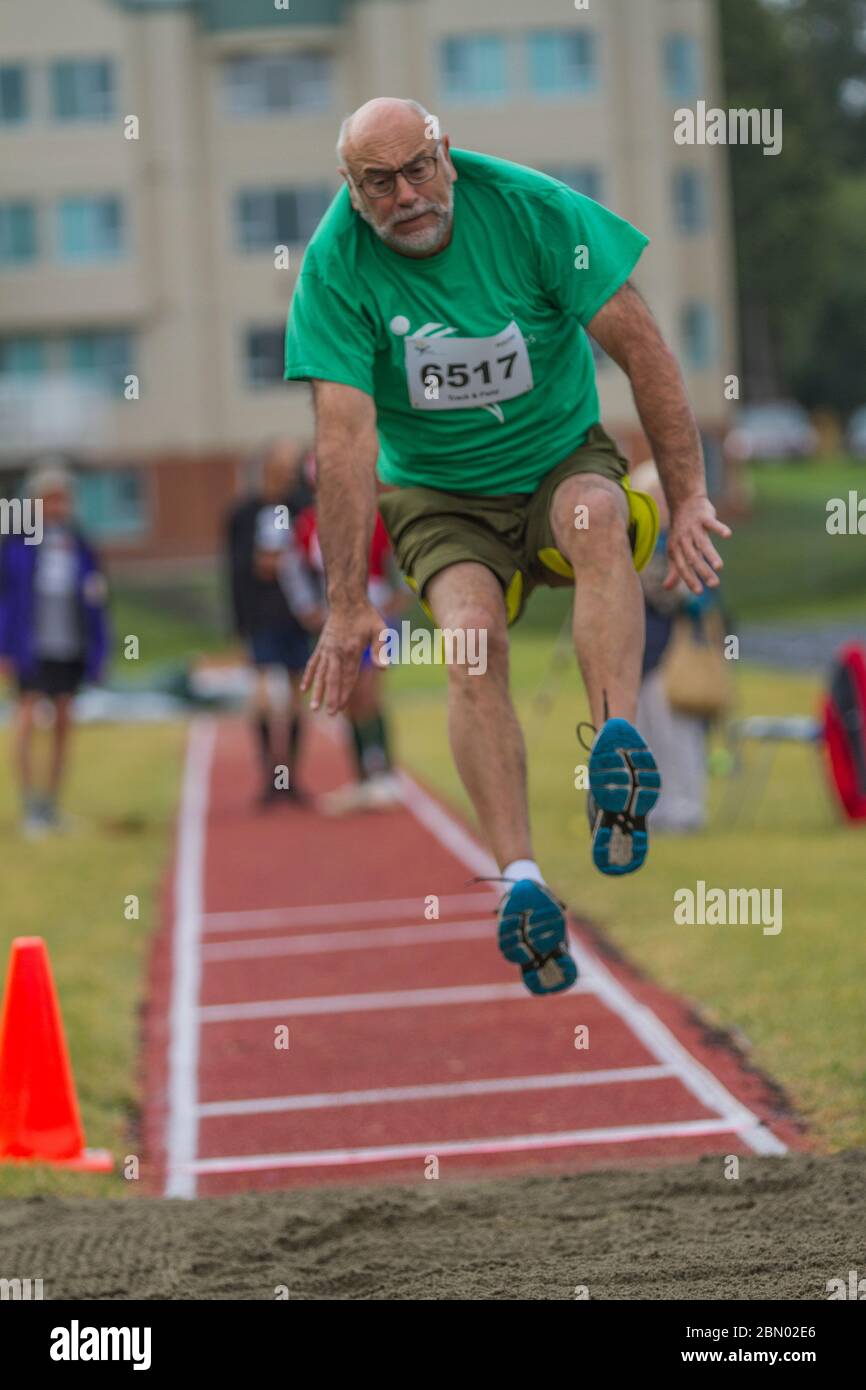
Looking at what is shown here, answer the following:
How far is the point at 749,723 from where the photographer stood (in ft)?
44.3

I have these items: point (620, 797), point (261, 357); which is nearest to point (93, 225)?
point (261, 357)

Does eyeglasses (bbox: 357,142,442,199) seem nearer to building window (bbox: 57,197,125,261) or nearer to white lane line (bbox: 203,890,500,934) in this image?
white lane line (bbox: 203,890,500,934)

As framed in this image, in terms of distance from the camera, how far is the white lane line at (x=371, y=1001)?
9000mm

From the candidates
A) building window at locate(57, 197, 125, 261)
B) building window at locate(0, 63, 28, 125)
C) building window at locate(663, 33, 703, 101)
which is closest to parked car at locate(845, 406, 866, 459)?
building window at locate(663, 33, 703, 101)

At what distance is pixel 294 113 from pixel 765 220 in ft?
74.8

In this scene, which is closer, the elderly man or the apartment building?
the elderly man

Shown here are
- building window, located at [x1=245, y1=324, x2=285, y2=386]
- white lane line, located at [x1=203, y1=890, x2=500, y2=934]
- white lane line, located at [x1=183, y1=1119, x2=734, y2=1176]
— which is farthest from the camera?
building window, located at [x1=245, y1=324, x2=285, y2=386]

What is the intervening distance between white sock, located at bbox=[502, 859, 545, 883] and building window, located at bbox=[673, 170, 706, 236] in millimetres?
46561

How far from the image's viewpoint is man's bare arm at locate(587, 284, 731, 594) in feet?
19.4

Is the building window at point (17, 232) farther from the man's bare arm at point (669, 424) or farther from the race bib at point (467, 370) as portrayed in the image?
the man's bare arm at point (669, 424)

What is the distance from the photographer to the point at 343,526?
234 inches
